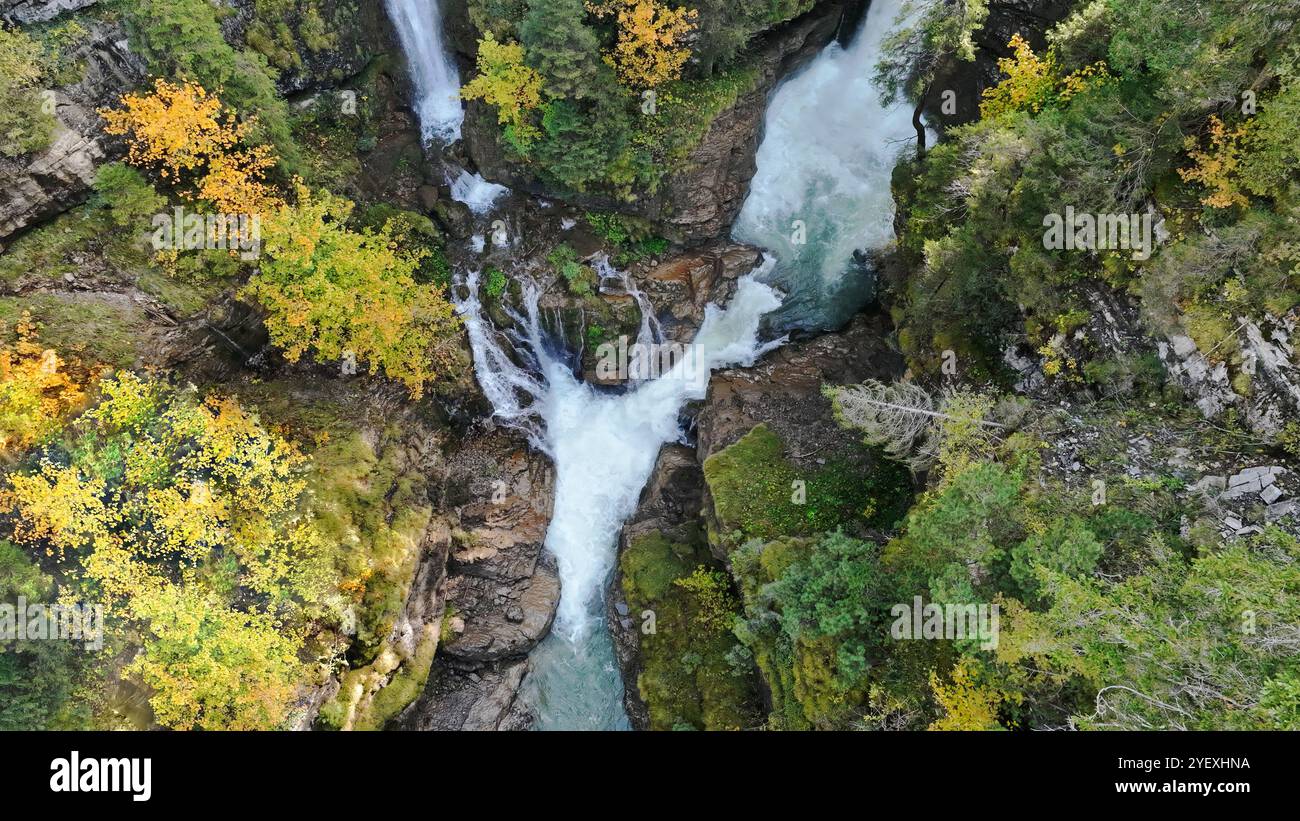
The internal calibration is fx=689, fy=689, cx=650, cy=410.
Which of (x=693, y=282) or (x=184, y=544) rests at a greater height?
(x=693, y=282)

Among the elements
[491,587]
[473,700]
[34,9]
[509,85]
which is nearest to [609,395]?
[491,587]

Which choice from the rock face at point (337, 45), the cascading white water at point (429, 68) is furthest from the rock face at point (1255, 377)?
the rock face at point (337, 45)

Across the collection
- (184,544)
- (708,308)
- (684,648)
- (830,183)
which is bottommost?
(684,648)

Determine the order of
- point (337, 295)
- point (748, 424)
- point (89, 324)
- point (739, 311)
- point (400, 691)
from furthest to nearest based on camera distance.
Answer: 1. point (739, 311)
2. point (748, 424)
3. point (400, 691)
4. point (337, 295)
5. point (89, 324)

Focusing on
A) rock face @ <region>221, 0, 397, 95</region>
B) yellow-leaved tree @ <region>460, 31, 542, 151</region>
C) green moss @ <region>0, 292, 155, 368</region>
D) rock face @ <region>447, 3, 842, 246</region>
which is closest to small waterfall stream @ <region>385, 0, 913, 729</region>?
rock face @ <region>221, 0, 397, 95</region>

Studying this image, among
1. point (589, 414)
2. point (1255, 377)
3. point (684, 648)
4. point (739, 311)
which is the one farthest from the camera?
point (589, 414)

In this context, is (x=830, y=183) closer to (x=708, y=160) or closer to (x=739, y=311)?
(x=708, y=160)

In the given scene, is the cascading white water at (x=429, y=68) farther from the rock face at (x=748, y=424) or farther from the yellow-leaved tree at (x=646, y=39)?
the rock face at (x=748, y=424)
